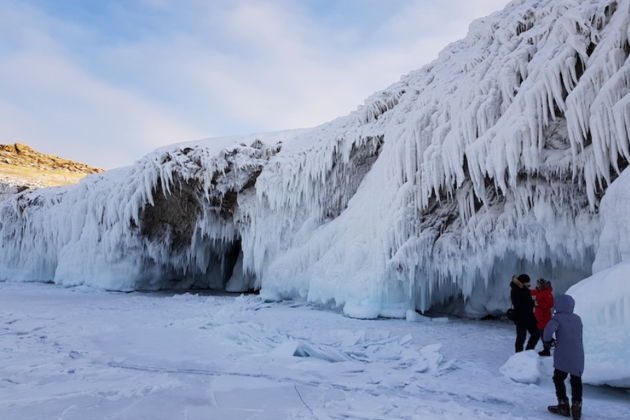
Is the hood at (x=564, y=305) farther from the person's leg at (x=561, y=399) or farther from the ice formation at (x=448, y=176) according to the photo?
the ice formation at (x=448, y=176)

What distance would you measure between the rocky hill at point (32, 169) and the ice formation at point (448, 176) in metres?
21.2

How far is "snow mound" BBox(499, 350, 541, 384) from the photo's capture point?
172 inches

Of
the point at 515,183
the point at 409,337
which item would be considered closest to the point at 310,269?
the point at 409,337

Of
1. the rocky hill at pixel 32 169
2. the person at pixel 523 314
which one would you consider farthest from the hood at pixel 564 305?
the rocky hill at pixel 32 169

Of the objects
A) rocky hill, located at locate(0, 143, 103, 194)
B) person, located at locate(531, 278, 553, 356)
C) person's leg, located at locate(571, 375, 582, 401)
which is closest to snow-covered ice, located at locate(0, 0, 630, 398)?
person, located at locate(531, 278, 553, 356)

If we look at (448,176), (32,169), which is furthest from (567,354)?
Answer: (32,169)

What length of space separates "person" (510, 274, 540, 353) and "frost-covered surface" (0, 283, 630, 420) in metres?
0.46

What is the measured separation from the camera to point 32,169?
3997 cm

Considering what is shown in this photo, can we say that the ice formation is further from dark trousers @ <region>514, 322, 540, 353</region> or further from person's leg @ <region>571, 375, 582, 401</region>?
person's leg @ <region>571, 375, 582, 401</region>

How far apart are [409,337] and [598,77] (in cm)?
521

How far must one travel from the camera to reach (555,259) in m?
7.81

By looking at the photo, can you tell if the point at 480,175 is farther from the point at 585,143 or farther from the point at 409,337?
the point at 409,337

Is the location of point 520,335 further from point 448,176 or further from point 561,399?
point 448,176

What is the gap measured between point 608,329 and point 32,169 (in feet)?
156
